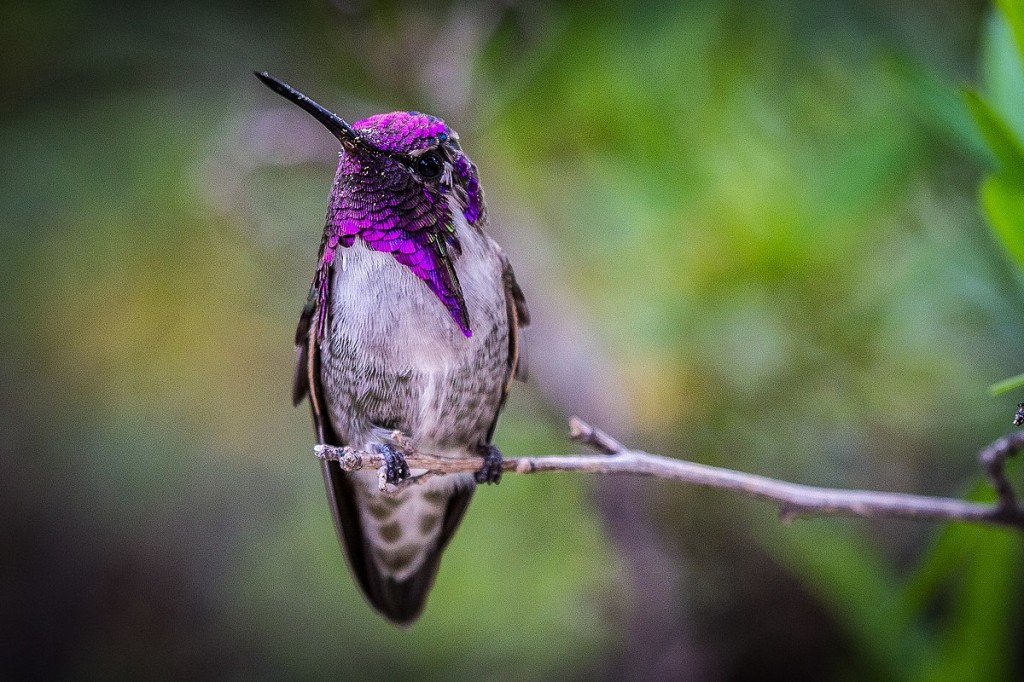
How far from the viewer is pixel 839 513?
53.2 inches

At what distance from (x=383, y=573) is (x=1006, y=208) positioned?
1.18m

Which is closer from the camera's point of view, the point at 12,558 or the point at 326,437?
the point at 326,437

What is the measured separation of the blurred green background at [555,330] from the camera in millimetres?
2248

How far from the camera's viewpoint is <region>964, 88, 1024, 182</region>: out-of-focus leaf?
116cm

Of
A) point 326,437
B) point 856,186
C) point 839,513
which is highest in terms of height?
point 856,186

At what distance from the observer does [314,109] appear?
86 centimetres

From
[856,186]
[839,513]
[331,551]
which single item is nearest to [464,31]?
[856,186]

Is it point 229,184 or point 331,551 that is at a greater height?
point 229,184

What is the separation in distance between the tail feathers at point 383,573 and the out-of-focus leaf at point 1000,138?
1.02m

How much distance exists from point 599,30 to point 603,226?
547 mm

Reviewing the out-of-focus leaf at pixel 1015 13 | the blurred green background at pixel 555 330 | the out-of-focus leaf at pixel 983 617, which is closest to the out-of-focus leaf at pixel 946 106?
the blurred green background at pixel 555 330

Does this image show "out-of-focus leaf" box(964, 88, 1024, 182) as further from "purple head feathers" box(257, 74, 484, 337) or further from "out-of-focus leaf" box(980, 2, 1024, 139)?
"purple head feathers" box(257, 74, 484, 337)

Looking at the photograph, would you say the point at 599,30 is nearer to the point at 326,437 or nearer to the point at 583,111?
the point at 583,111

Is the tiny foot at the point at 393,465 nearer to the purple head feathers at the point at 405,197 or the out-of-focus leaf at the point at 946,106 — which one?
the purple head feathers at the point at 405,197
